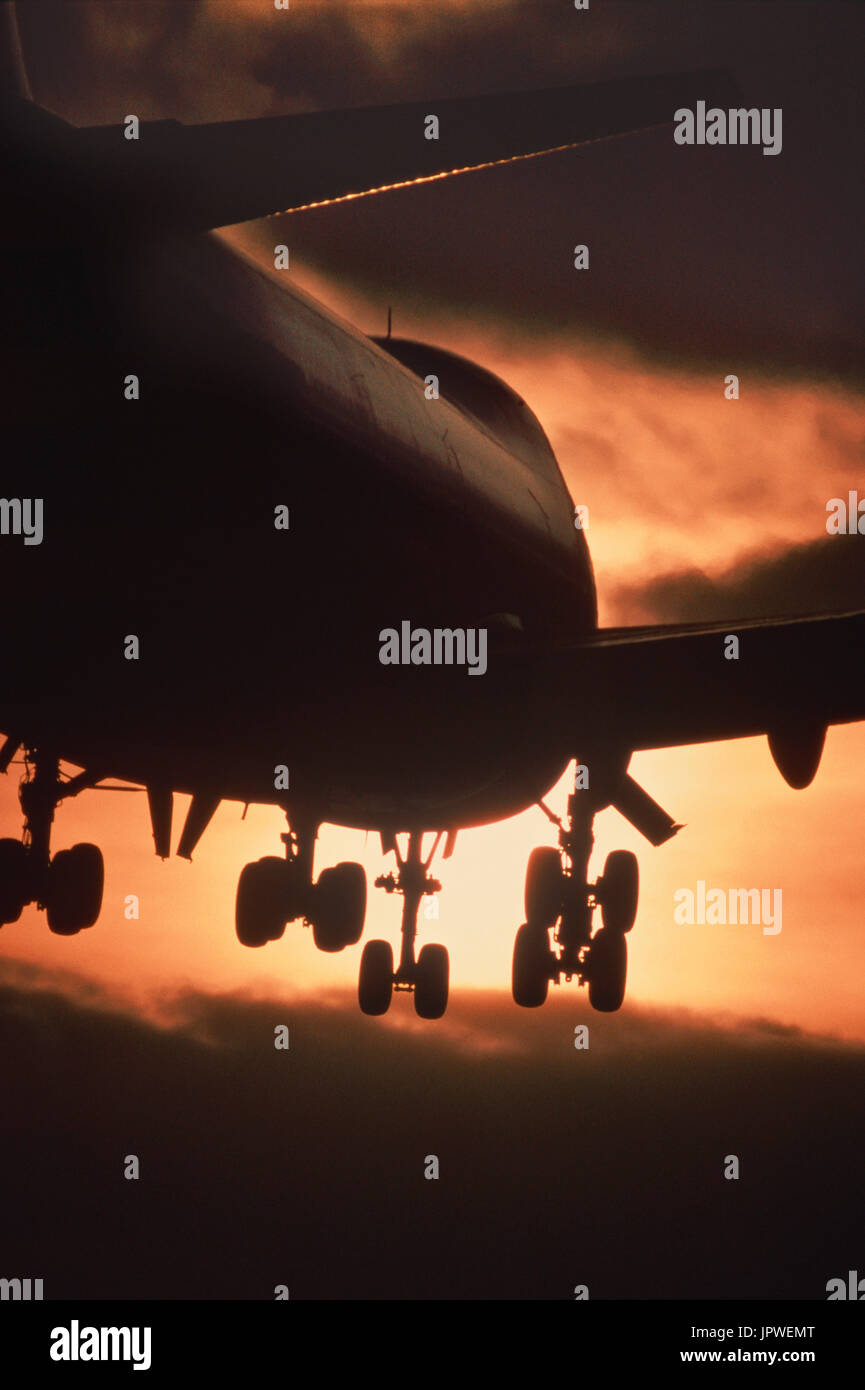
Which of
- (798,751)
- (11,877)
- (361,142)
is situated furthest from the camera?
(11,877)

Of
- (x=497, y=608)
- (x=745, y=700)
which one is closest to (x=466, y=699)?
(x=497, y=608)

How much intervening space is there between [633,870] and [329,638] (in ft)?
38.4

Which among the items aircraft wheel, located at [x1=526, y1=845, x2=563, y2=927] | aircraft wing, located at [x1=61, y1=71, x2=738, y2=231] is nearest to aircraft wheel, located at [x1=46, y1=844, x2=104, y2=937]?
aircraft wheel, located at [x1=526, y1=845, x2=563, y2=927]

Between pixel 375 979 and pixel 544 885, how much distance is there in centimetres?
618

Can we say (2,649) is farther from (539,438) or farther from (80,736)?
(539,438)

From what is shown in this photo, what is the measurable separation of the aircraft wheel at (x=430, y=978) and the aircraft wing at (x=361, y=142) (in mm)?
→ 20501

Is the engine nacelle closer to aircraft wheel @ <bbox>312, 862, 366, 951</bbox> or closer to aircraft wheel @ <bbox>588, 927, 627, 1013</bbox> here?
aircraft wheel @ <bbox>588, 927, 627, 1013</bbox>

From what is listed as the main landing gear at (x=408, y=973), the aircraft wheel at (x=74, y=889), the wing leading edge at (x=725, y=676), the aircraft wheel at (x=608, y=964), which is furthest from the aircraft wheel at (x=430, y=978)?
the wing leading edge at (x=725, y=676)

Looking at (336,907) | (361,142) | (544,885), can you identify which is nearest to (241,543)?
(361,142)

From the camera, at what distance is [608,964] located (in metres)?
27.9

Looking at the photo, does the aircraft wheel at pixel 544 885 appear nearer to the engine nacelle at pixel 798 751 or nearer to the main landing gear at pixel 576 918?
the main landing gear at pixel 576 918

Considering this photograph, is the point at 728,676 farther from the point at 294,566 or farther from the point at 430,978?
the point at 430,978

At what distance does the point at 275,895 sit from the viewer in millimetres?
27266

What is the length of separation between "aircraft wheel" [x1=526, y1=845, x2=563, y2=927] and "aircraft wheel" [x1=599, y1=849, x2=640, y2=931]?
0.80 m
